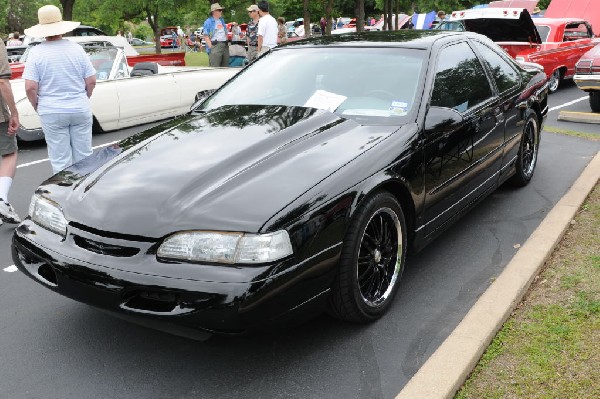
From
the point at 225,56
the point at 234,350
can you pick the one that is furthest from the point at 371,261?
the point at 225,56

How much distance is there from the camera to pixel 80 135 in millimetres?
5488

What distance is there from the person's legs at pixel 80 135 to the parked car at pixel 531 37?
8.38 meters

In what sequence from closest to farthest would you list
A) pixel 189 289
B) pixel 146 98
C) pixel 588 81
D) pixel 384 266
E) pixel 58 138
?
pixel 189 289, pixel 384 266, pixel 58 138, pixel 146 98, pixel 588 81

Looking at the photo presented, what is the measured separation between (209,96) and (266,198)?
6.56 ft

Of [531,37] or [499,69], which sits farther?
[531,37]

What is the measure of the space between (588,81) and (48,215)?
9.18 meters

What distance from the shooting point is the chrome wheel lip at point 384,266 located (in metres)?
3.24

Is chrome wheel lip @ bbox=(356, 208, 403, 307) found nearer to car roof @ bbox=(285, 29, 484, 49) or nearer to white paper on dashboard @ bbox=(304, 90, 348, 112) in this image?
white paper on dashboard @ bbox=(304, 90, 348, 112)

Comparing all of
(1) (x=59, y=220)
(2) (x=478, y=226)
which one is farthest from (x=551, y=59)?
(1) (x=59, y=220)

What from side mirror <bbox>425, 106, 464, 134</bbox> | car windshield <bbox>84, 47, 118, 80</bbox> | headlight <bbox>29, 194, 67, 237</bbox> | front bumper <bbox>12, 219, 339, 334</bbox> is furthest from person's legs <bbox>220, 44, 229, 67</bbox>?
front bumper <bbox>12, 219, 339, 334</bbox>

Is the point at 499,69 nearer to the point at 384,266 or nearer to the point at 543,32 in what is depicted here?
the point at 384,266

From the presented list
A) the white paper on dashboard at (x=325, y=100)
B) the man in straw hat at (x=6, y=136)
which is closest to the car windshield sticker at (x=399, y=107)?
the white paper on dashboard at (x=325, y=100)

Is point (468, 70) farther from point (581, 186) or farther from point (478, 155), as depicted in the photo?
point (581, 186)

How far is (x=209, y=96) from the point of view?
4617mm
